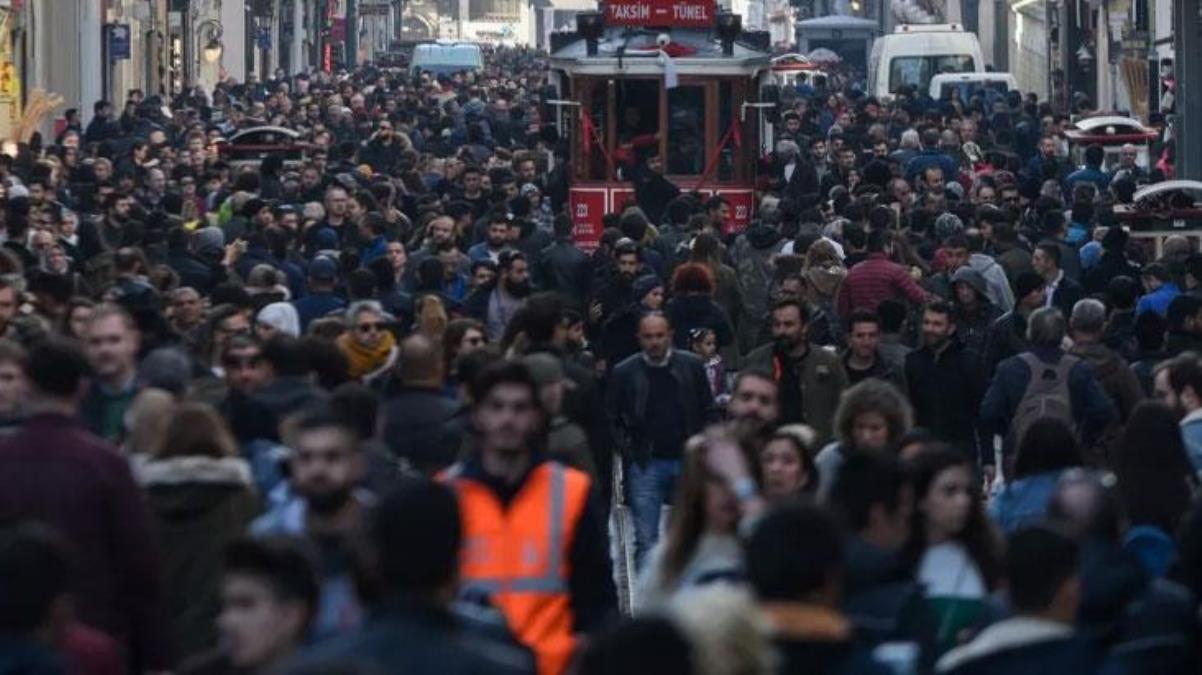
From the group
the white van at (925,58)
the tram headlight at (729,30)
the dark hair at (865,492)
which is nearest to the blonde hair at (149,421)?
the dark hair at (865,492)

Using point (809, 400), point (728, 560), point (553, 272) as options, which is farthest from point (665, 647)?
point (553, 272)

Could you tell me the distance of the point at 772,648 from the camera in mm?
6879

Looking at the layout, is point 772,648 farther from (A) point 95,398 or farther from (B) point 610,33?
(B) point 610,33

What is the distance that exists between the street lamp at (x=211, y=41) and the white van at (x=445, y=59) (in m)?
5.47

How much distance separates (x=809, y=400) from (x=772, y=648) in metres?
8.17

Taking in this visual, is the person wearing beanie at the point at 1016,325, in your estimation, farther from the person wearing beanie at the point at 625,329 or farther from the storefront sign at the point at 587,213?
the storefront sign at the point at 587,213

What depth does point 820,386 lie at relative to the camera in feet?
49.3

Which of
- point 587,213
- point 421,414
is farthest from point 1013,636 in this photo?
point 587,213

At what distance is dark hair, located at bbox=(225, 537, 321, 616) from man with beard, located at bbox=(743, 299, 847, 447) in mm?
7532

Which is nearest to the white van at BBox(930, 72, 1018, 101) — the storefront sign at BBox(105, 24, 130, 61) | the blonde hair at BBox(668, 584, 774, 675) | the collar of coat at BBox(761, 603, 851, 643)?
the storefront sign at BBox(105, 24, 130, 61)

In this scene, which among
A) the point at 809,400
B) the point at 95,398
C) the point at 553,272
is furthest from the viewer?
the point at 553,272

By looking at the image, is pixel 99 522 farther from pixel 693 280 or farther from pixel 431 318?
pixel 693 280

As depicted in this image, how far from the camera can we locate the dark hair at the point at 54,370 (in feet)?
31.1

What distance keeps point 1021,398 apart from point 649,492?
1626mm
